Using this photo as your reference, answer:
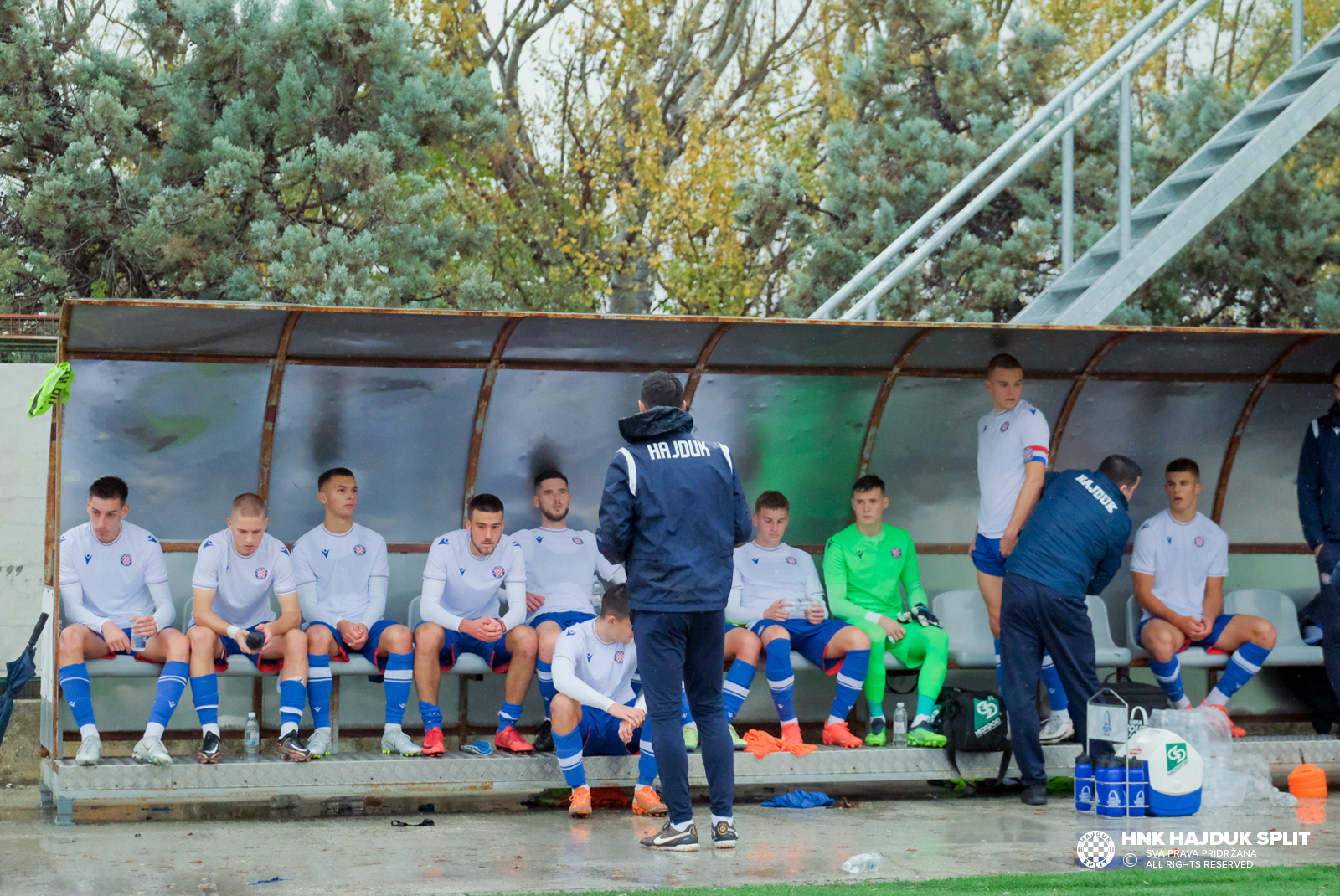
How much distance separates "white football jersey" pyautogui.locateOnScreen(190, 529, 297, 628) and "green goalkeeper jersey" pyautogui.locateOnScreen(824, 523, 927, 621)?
2835 mm

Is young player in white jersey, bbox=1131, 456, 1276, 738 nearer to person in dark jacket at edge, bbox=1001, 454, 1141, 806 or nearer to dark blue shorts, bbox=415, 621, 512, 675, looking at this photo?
person in dark jacket at edge, bbox=1001, 454, 1141, 806

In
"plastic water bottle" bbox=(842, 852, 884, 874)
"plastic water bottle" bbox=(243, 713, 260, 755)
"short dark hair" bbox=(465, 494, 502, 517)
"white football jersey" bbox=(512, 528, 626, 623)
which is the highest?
"short dark hair" bbox=(465, 494, 502, 517)

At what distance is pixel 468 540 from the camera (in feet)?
24.1

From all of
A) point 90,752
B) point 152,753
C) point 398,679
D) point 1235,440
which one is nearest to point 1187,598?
point 1235,440

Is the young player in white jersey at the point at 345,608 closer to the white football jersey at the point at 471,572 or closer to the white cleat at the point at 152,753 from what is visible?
the white football jersey at the point at 471,572

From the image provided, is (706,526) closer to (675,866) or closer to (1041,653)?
(675,866)

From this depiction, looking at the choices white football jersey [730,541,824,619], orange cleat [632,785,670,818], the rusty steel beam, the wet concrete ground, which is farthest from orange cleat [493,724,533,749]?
the rusty steel beam

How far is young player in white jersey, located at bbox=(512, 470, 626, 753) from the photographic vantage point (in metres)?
7.48

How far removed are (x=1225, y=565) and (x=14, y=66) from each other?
40.4 ft

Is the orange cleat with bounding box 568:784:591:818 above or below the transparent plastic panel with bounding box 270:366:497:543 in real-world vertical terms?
below

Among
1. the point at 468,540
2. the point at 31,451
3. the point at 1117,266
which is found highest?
the point at 1117,266

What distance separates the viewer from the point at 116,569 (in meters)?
6.88

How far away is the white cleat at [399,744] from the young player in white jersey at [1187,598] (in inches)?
158

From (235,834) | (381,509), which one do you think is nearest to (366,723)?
(381,509)
